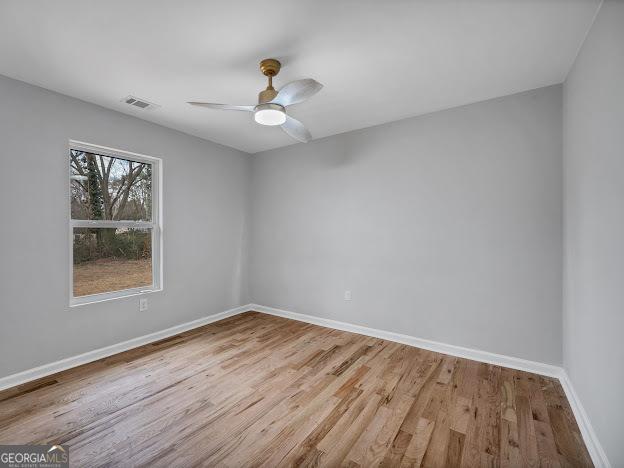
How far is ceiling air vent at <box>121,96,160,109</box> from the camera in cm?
268

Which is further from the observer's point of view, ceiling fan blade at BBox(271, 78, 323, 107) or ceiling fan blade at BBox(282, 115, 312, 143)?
ceiling fan blade at BBox(282, 115, 312, 143)

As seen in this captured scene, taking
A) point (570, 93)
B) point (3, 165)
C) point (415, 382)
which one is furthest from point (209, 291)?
point (570, 93)

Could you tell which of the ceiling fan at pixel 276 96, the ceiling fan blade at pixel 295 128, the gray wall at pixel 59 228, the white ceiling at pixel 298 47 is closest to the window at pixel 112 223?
the gray wall at pixel 59 228

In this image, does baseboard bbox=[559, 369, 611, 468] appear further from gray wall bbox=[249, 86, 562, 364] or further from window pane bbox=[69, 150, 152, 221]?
window pane bbox=[69, 150, 152, 221]

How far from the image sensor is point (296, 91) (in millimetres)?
1926

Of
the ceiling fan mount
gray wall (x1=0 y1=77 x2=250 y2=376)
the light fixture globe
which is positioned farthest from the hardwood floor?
the ceiling fan mount

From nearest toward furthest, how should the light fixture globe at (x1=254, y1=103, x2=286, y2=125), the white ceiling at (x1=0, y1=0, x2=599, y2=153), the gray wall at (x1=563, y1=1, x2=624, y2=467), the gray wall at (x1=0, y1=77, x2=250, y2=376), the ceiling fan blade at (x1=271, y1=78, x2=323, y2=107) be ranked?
1. the gray wall at (x1=563, y1=1, x2=624, y2=467)
2. the white ceiling at (x1=0, y1=0, x2=599, y2=153)
3. the ceiling fan blade at (x1=271, y1=78, x2=323, y2=107)
4. the light fixture globe at (x1=254, y1=103, x2=286, y2=125)
5. the gray wall at (x1=0, y1=77, x2=250, y2=376)

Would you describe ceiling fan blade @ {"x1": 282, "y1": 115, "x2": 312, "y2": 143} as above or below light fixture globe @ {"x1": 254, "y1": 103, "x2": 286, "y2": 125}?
above

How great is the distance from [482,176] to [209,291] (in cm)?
360

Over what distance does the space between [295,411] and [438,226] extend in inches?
87.8

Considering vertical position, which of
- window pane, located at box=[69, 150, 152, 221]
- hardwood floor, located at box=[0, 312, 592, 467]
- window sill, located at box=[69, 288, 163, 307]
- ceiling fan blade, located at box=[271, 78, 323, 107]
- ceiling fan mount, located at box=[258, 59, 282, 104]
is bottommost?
hardwood floor, located at box=[0, 312, 592, 467]

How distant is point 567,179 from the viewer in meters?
2.30

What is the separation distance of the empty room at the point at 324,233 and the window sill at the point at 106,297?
0.8 inches

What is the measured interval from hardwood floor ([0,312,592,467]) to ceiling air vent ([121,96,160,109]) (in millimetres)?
2528
